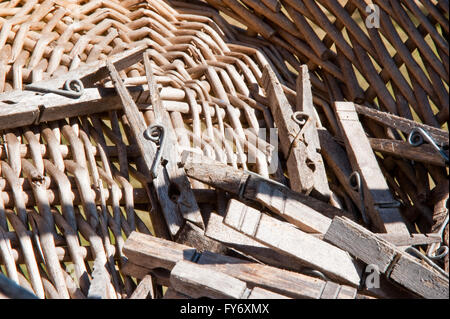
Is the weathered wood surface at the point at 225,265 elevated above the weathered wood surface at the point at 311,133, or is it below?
below

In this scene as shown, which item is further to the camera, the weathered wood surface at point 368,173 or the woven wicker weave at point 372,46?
the woven wicker weave at point 372,46

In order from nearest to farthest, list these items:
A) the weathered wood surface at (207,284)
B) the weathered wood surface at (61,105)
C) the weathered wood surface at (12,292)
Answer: the weathered wood surface at (12,292) → the weathered wood surface at (207,284) → the weathered wood surface at (61,105)

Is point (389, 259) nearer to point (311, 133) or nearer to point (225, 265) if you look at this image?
point (225, 265)

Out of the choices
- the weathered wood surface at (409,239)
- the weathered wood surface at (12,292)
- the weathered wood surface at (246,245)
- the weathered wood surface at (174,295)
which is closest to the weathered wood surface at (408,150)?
the weathered wood surface at (409,239)

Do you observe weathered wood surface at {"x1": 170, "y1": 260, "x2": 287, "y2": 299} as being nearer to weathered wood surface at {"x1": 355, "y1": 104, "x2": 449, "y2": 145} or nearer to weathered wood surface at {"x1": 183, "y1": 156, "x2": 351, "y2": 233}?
weathered wood surface at {"x1": 183, "y1": 156, "x2": 351, "y2": 233}

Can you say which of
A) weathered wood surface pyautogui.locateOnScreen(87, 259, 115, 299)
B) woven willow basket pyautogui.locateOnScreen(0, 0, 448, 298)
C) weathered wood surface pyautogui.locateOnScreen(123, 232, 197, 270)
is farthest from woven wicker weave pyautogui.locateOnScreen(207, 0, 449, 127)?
weathered wood surface pyautogui.locateOnScreen(87, 259, 115, 299)

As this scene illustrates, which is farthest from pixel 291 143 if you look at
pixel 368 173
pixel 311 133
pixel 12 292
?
pixel 12 292

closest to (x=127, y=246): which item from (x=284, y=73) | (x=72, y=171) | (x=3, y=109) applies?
(x=72, y=171)

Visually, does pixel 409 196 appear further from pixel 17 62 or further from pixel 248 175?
pixel 17 62

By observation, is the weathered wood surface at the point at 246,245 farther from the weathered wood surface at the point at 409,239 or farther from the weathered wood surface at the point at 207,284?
the weathered wood surface at the point at 409,239
